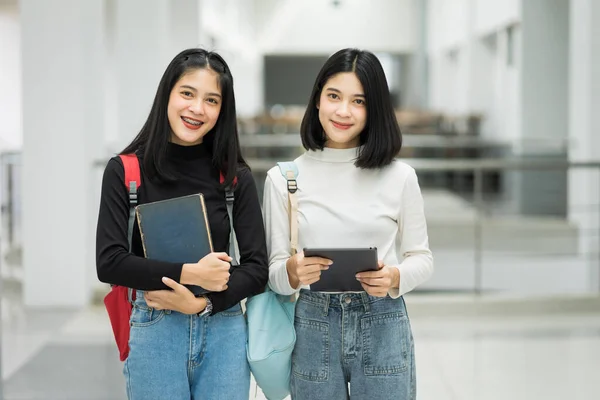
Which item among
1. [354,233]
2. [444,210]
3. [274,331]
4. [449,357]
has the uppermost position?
[354,233]

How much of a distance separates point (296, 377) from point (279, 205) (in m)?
0.43

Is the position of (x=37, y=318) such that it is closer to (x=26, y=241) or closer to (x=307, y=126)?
(x=26, y=241)

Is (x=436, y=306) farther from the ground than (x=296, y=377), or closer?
closer

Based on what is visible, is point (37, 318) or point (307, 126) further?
point (37, 318)

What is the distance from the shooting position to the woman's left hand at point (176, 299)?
74.1 inches

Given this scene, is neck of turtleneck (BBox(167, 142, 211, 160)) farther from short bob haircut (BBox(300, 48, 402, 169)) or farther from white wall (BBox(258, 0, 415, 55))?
white wall (BBox(258, 0, 415, 55))

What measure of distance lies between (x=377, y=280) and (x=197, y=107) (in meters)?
0.59

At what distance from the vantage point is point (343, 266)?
1938 millimetres

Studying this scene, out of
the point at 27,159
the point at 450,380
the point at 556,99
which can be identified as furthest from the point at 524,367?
the point at 556,99

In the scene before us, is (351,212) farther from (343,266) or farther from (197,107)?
(197,107)

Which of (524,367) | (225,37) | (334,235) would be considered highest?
(225,37)

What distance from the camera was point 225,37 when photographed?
48.9 ft

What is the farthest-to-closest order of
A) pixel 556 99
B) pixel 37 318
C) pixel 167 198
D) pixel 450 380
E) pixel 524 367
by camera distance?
pixel 556 99, pixel 37 318, pixel 524 367, pixel 450 380, pixel 167 198

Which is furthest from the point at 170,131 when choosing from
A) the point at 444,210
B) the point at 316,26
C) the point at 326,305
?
the point at 316,26
